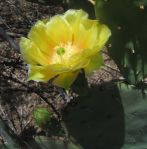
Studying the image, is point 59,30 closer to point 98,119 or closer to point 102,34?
point 102,34

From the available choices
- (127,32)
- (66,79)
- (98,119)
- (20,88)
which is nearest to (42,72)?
(66,79)

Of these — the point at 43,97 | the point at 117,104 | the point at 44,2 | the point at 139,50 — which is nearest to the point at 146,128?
the point at 117,104

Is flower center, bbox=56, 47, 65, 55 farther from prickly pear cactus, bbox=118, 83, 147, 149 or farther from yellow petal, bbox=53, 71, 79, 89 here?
prickly pear cactus, bbox=118, 83, 147, 149

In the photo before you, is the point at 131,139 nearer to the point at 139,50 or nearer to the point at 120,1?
the point at 139,50

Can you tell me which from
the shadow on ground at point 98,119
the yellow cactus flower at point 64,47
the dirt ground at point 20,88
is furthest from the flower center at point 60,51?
the dirt ground at point 20,88

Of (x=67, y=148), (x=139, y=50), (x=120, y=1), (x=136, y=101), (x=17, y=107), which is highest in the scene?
(x=120, y=1)

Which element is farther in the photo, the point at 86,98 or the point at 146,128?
the point at 146,128

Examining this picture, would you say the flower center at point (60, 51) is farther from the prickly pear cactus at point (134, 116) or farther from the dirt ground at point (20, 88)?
the dirt ground at point (20, 88)
